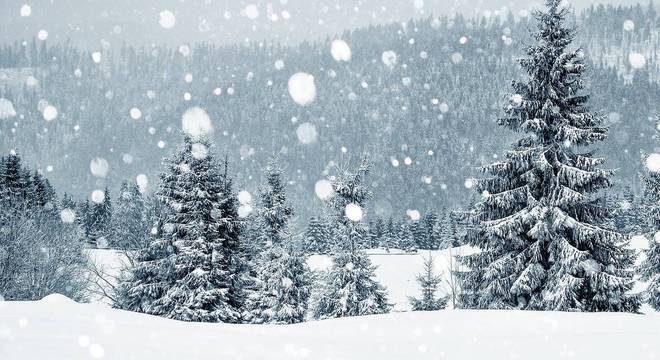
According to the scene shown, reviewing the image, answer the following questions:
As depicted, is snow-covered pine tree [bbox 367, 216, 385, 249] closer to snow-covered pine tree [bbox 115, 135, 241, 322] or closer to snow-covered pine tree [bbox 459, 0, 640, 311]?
snow-covered pine tree [bbox 115, 135, 241, 322]

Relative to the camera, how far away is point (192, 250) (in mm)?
21969

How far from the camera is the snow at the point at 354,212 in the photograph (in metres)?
26.4

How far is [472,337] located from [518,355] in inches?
37.6

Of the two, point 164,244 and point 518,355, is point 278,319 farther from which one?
point 518,355

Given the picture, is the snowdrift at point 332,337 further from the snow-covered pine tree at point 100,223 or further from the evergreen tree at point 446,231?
the evergreen tree at point 446,231

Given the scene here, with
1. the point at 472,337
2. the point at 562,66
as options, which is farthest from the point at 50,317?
the point at 562,66

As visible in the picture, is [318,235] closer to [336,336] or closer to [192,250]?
[192,250]

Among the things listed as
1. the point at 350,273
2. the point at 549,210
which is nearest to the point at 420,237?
the point at 350,273

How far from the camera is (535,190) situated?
15469mm

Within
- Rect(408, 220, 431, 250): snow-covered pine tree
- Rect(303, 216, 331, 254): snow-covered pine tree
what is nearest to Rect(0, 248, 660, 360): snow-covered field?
Rect(303, 216, 331, 254): snow-covered pine tree

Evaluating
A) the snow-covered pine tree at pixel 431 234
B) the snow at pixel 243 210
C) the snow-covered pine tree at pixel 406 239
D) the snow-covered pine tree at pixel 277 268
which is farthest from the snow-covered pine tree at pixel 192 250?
the snow-covered pine tree at pixel 431 234

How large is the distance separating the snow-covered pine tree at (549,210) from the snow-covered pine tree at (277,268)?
501 inches

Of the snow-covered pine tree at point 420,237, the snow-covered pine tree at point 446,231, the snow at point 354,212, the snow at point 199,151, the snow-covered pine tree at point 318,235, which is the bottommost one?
the snow-covered pine tree at point 420,237

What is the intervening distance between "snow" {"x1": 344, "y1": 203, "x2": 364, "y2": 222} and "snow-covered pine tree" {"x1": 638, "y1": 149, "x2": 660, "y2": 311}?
12.9m
